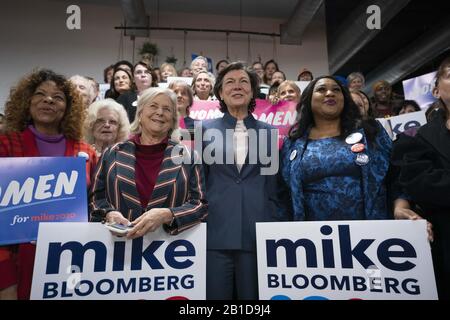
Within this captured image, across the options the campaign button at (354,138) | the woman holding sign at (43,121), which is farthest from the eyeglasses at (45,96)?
the campaign button at (354,138)

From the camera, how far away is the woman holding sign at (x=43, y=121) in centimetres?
174

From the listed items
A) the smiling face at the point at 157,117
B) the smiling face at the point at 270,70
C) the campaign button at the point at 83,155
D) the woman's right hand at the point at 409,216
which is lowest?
the woman's right hand at the point at 409,216

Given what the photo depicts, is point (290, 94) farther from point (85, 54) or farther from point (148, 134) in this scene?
point (85, 54)

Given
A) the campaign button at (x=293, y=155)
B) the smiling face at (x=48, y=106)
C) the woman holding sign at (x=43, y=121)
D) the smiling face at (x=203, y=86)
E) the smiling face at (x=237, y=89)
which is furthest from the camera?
the smiling face at (x=203, y=86)

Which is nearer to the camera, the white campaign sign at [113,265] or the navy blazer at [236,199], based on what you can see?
the white campaign sign at [113,265]

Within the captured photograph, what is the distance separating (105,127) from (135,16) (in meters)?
6.71

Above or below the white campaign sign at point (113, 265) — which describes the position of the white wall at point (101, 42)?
above

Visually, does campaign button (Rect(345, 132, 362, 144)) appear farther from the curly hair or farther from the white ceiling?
the white ceiling

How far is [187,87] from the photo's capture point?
308cm

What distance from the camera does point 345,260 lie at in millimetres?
1606

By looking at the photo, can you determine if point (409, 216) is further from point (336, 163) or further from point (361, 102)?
point (361, 102)

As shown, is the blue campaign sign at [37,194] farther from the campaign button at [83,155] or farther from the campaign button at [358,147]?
the campaign button at [358,147]
